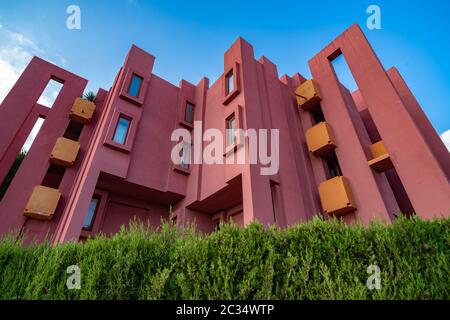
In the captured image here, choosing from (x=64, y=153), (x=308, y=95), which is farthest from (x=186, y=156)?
(x=308, y=95)

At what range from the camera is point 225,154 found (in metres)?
12.0

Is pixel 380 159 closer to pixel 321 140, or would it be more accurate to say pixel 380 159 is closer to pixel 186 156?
pixel 321 140

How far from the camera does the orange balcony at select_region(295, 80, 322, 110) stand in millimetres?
14427

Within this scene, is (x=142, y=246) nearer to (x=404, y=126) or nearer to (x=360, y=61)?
(x=404, y=126)

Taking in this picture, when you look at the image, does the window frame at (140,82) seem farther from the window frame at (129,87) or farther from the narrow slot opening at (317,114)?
the narrow slot opening at (317,114)

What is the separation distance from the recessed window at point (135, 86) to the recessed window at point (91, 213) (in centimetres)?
595

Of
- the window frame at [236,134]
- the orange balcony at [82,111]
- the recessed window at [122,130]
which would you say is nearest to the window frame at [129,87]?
the recessed window at [122,130]

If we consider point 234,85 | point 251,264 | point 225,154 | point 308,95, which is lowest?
point 251,264

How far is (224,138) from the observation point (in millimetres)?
12922

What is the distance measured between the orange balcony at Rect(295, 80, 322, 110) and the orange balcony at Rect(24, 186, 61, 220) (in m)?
13.6

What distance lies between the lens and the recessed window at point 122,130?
1301 centimetres

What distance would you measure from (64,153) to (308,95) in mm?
13387

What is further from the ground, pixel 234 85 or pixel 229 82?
pixel 229 82

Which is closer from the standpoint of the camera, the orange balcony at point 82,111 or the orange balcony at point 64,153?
the orange balcony at point 64,153
